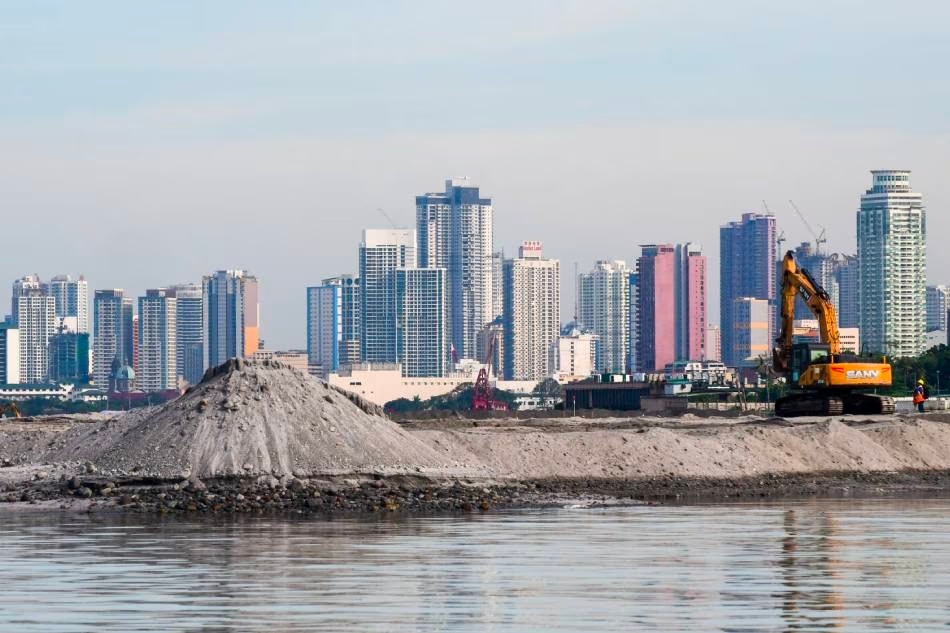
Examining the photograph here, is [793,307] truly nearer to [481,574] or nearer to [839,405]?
[839,405]

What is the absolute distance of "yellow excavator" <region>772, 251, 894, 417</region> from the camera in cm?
8412

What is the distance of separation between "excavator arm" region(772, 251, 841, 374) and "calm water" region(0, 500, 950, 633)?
39.5 meters

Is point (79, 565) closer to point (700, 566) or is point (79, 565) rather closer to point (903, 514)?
point (700, 566)

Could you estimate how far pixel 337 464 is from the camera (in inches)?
2019

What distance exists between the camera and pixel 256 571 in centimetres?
3147

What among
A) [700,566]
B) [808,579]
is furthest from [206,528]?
[808,579]

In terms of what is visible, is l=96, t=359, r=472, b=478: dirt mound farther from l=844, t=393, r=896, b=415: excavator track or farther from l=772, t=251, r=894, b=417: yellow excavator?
l=844, t=393, r=896, b=415: excavator track

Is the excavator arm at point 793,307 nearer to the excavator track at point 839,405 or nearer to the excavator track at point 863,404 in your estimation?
the excavator track at point 839,405

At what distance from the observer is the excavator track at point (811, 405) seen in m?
85.0

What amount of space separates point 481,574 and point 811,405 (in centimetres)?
5608

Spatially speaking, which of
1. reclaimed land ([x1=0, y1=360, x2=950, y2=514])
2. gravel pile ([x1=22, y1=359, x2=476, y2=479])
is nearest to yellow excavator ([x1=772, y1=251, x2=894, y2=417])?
reclaimed land ([x1=0, y1=360, x2=950, y2=514])

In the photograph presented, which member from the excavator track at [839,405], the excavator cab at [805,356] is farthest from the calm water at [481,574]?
the excavator track at [839,405]

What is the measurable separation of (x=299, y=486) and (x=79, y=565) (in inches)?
663

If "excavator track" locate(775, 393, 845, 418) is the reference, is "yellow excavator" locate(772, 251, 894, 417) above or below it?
above
